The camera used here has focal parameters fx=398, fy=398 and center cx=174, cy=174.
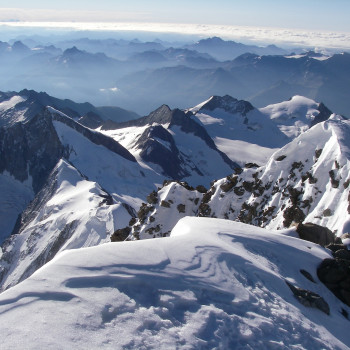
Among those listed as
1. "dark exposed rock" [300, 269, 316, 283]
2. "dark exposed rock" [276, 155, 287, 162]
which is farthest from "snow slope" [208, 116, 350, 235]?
"dark exposed rock" [300, 269, 316, 283]

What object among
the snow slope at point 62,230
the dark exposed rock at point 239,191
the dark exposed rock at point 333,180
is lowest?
the snow slope at point 62,230

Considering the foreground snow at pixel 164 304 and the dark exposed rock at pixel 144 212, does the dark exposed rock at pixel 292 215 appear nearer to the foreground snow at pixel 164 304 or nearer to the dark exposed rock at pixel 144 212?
the dark exposed rock at pixel 144 212

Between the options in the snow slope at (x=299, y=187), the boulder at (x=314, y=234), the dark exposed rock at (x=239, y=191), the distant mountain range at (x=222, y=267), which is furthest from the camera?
the dark exposed rock at (x=239, y=191)

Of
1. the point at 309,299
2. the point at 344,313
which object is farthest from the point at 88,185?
the point at 309,299

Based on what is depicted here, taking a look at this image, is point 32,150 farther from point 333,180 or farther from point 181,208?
point 333,180

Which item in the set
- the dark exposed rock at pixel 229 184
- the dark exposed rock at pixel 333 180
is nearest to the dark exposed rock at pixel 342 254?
the dark exposed rock at pixel 333 180

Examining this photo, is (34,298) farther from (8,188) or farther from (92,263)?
(8,188)

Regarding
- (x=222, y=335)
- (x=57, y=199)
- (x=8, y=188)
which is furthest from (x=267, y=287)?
(x=8, y=188)
